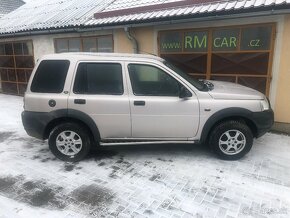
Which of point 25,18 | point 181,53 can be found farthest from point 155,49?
point 25,18

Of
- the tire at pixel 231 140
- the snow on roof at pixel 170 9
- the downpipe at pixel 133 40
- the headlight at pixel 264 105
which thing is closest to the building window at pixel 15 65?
the snow on roof at pixel 170 9

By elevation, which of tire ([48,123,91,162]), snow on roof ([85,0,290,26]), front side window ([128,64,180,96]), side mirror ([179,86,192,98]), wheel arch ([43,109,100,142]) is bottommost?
tire ([48,123,91,162])

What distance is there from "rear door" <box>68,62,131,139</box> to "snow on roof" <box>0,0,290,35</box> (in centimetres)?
275

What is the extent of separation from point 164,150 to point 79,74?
7.15ft

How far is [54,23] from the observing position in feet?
32.1

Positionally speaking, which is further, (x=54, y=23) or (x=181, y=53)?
(x=54, y=23)

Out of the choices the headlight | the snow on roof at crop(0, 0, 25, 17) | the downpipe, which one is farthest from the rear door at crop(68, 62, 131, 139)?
the snow on roof at crop(0, 0, 25, 17)

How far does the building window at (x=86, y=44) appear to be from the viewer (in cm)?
889

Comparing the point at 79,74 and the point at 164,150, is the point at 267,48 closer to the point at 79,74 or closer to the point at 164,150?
the point at 164,150

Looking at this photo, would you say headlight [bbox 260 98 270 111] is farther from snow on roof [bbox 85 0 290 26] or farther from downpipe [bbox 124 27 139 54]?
downpipe [bbox 124 27 139 54]

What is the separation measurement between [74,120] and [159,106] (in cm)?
154

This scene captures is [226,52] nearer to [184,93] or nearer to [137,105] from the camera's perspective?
[184,93]

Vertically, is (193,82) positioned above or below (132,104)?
above

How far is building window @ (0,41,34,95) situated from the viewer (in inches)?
450
